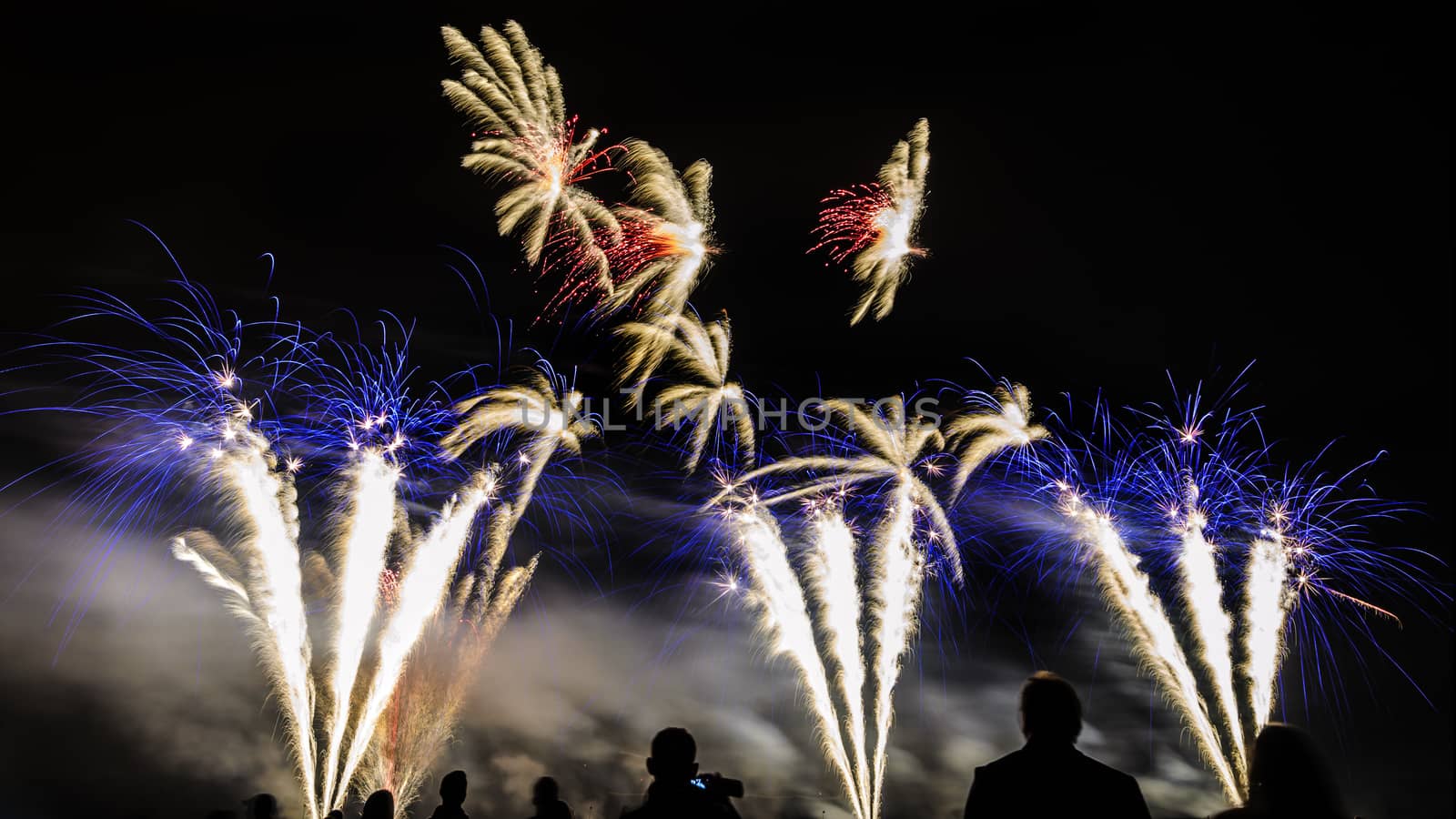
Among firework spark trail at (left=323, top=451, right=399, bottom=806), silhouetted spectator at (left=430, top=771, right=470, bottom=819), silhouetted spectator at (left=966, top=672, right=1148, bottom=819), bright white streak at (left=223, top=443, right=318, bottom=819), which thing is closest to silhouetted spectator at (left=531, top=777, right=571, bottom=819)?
silhouetted spectator at (left=430, top=771, right=470, bottom=819)

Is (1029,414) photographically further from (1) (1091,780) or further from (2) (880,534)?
(1) (1091,780)

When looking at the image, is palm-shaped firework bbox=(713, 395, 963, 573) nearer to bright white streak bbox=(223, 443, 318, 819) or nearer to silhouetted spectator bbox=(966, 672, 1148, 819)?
bright white streak bbox=(223, 443, 318, 819)

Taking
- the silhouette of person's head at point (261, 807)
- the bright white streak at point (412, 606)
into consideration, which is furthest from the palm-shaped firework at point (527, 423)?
the silhouette of person's head at point (261, 807)

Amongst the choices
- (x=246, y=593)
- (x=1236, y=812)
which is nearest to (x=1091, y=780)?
(x=1236, y=812)

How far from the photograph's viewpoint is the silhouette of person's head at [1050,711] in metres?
4.34

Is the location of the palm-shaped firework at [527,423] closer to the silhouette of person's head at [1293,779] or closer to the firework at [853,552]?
the firework at [853,552]

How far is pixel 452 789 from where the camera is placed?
7.94 metres

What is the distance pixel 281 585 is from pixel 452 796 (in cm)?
1415

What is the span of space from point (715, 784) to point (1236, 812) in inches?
168

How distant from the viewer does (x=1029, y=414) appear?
22.3 metres

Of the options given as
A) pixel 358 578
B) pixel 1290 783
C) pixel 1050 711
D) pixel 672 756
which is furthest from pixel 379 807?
pixel 358 578

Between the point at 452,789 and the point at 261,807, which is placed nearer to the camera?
the point at 452,789

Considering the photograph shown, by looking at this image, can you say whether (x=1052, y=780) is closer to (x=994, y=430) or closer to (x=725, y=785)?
(x=725, y=785)

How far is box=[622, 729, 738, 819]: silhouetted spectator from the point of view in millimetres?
4418
